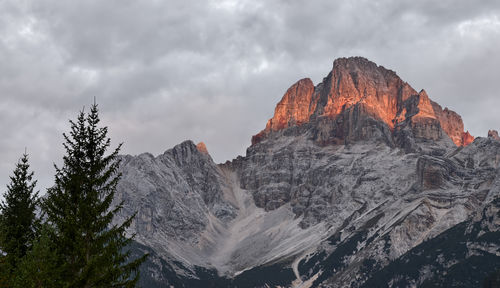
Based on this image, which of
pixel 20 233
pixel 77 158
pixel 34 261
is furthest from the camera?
pixel 20 233

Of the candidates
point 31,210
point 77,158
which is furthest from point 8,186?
point 77,158

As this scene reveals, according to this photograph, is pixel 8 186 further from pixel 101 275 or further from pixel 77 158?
pixel 101 275

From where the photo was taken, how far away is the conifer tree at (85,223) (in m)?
38.9

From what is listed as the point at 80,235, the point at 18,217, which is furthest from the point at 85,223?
the point at 18,217

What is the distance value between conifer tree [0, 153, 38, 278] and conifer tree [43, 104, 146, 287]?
10.3 m

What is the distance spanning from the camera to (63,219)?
4050 cm

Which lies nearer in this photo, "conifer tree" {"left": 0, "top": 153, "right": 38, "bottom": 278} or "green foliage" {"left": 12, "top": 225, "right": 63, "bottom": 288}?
"green foliage" {"left": 12, "top": 225, "right": 63, "bottom": 288}

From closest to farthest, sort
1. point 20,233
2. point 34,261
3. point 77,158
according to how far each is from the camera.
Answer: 1. point 34,261
2. point 77,158
3. point 20,233

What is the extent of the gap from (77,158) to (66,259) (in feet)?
20.8

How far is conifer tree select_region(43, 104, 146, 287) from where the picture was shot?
38.9m

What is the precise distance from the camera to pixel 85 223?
132ft

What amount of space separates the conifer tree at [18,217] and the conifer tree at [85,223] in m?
10.3

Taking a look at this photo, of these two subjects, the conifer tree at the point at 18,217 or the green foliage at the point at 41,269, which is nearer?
the green foliage at the point at 41,269

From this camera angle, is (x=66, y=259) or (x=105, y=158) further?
(x=105, y=158)
